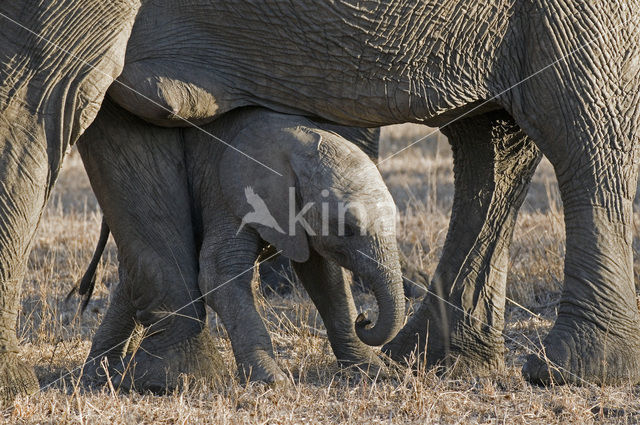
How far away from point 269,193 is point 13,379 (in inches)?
49.6

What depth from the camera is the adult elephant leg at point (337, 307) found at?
5301 millimetres

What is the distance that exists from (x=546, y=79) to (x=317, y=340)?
173 centimetres

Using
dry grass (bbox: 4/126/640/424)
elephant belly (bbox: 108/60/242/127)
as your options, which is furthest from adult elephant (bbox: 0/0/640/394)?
dry grass (bbox: 4/126/640/424)

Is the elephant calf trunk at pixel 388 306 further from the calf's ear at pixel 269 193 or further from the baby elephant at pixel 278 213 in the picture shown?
the calf's ear at pixel 269 193

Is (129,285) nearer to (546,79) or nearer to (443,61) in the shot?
(443,61)

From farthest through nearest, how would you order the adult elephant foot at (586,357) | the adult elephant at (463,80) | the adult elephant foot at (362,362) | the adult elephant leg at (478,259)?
the adult elephant leg at (478,259) → the adult elephant foot at (362,362) → the adult elephant foot at (586,357) → the adult elephant at (463,80)

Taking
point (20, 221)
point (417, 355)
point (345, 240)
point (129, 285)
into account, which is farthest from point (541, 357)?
point (20, 221)

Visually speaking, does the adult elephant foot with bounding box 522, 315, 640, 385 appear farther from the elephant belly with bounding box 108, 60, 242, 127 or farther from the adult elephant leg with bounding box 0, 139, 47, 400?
the adult elephant leg with bounding box 0, 139, 47, 400

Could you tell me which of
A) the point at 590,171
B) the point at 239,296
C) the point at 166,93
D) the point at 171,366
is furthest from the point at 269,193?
the point at 590,171

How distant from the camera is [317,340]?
593 cm

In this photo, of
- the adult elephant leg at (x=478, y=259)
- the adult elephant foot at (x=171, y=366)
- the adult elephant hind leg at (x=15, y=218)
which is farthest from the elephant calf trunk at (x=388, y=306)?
the adult elephant hind leg at (x=15, y=218)

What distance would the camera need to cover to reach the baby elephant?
4.77 metres

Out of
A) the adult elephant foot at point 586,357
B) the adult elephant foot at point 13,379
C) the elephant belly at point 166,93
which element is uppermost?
the elephant belly at point 166,93

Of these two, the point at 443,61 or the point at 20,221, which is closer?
the point at 20,221
